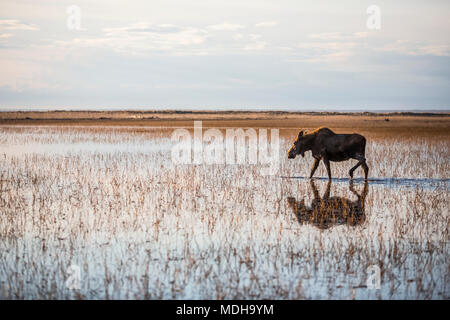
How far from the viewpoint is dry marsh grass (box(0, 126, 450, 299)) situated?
243 inches

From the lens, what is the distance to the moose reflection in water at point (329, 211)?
949 cm

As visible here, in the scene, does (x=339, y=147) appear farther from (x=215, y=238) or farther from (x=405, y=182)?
(x=215, y=238)

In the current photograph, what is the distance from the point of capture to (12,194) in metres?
12.4

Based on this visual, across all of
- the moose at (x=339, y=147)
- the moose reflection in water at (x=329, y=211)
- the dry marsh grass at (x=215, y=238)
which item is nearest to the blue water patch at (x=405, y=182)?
the dry marsh grass at (x=215, y=238)

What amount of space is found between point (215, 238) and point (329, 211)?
3189mm

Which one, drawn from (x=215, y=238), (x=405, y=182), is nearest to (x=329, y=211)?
(x=215, y=238)

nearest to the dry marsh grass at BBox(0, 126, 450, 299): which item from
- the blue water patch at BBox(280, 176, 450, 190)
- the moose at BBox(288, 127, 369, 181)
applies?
the blue water patch at BBox(280, 176, 450, 190)

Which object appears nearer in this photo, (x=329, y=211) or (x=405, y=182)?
(x=329, y=211)

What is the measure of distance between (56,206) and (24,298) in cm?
529

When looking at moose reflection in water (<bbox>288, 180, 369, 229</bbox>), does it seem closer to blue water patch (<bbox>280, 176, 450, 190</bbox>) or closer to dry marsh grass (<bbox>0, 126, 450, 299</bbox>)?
dry marsh grass (<bbox>0, 126, 450, 299</bbox>)

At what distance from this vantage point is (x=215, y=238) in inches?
329
